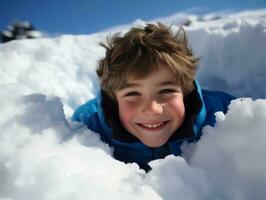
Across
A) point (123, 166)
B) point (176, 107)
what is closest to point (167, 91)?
point (176, 107)

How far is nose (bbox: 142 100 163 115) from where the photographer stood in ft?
4.35

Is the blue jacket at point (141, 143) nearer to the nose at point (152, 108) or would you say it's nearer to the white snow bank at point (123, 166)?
the nose at point (152, 108)

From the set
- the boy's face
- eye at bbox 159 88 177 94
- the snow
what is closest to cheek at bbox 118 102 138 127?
the boy's face

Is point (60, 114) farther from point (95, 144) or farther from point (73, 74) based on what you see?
point (73, 74)

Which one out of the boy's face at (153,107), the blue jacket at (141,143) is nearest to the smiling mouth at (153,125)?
the boy's face at (153,107)

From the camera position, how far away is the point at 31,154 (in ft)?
2.81

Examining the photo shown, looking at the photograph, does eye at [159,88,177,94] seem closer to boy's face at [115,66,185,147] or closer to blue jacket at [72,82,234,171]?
boy's face at [115,66,185,147]

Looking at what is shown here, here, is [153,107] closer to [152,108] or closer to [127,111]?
[152,108]

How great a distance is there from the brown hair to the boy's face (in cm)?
3

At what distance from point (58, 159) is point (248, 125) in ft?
1.55

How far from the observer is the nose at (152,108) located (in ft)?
4.35

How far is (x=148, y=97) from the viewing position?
1.33 m

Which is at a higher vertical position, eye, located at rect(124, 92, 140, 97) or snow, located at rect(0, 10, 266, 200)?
eye, located at rect(124, 92, 140, 97)

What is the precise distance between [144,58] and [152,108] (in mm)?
194
